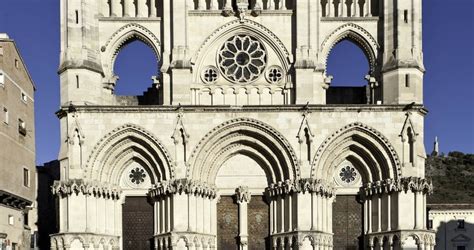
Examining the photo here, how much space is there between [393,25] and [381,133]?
434cm

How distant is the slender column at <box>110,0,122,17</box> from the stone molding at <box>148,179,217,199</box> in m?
7.16

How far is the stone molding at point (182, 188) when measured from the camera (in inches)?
1078

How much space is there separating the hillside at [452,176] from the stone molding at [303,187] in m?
24.7

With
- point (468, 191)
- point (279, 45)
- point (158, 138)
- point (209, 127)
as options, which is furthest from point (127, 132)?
point (468, 191)

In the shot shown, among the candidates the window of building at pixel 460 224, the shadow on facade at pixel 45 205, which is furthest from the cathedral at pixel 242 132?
the window of building at pixel 460 224

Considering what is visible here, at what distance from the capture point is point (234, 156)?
Answer: 95.2 ft

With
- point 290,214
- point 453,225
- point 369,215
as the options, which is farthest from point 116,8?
point 453,225

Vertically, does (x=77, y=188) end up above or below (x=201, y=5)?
below

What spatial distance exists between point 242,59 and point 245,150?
12.2 feet

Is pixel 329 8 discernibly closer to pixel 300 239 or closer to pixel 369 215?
pixel 369 215

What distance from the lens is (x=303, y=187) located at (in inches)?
1078

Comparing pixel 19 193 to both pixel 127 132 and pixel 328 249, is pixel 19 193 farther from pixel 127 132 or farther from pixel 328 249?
pixel 328 249

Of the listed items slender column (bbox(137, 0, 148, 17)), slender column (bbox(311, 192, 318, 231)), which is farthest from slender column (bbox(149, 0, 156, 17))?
slender column (bbox(311, 192, 318, 231))

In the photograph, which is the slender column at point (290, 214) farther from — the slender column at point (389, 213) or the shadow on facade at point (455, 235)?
the shadow on facade at point (455, 235)
